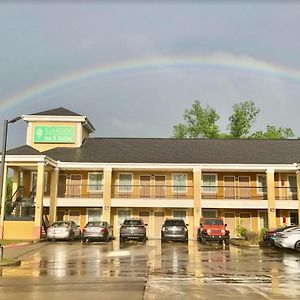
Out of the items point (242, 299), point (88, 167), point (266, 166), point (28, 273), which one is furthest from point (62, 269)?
point (266, 166)

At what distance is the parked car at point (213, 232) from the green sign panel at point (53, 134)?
603 inches

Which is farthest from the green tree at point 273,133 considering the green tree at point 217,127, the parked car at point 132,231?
the parked car at point 132,231

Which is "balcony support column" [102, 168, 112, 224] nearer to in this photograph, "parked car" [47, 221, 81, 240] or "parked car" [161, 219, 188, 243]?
"parked car" [47, 221, 81, 240]

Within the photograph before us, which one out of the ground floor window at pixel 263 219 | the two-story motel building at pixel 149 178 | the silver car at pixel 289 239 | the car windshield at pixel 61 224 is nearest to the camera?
the silver car at pixel 289 239

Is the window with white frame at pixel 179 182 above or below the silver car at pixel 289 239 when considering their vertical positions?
above

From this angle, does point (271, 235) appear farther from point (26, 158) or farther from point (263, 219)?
point (26, 158)

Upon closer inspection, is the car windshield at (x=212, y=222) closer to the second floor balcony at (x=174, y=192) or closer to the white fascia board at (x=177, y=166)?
the white fascia board at (x=177, y=166)

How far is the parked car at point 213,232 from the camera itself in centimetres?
2803

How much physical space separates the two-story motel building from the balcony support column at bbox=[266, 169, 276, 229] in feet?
0.25

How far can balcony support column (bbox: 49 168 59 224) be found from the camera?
33.0 m

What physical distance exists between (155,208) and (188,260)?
18211 millimetres

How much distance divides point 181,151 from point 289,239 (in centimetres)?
1601

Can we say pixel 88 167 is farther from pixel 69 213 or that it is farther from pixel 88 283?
pixel 88 283

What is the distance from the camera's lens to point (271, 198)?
110 feet
